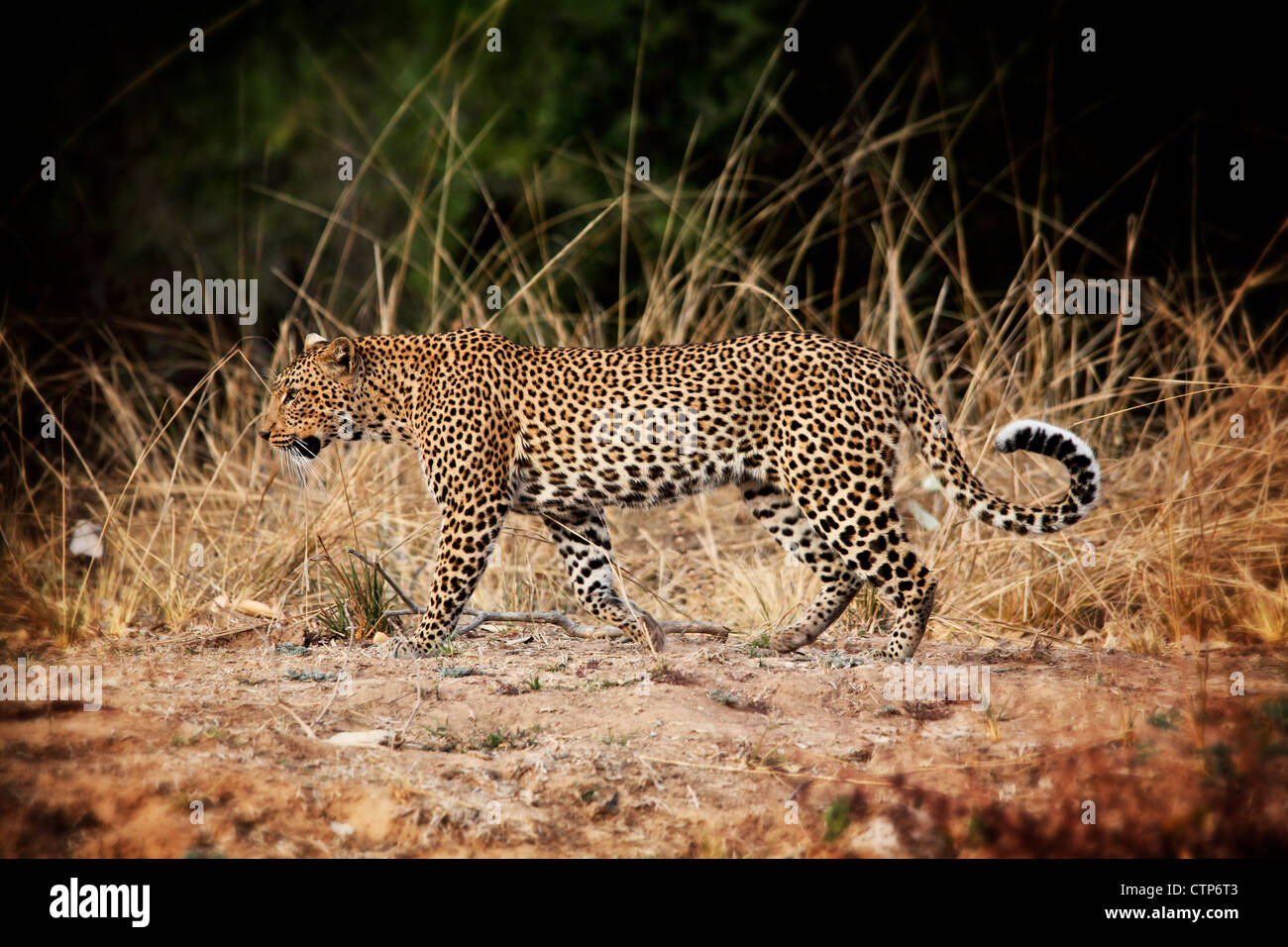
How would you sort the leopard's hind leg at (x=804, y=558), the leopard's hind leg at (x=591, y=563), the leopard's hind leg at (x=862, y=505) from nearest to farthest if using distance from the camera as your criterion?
1. the leopard's hind leg at (x=862, y=505)
2. the leopard's hind leg at (x=804, y=558)
3. the leopard's hind leg at (x=591, y=563)

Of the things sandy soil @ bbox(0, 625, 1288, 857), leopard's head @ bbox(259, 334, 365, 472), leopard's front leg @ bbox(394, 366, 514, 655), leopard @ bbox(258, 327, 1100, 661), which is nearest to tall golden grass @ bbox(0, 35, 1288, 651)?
leopard's head @ bbox(259, 334, 365, 472)

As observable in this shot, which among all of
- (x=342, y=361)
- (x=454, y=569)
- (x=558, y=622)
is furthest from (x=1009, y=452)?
(x=342, y=361)

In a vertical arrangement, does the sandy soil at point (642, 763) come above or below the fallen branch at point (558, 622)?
below

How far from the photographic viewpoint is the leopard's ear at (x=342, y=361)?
6.95m

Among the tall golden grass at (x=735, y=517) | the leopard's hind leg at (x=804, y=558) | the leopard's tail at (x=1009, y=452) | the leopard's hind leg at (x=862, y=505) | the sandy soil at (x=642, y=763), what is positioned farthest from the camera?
the tall golden grass at (x=735, y=517)

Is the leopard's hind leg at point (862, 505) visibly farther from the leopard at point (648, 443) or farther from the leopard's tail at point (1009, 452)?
the leopard's tail at point (1009, 452)

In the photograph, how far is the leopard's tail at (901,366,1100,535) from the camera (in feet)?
19.7

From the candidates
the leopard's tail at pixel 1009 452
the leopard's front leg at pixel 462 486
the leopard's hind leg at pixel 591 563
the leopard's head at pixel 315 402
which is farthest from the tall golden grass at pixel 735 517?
the leopard's tail at pixel 1009 452

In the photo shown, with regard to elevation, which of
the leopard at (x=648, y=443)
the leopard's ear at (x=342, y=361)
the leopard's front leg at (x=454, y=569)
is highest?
the leopard's ear at (x=342, y=361)

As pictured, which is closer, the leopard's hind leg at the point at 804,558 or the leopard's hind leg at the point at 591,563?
the leopard's hind leg at the point at 804,558

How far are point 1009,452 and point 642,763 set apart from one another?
7.00 ft

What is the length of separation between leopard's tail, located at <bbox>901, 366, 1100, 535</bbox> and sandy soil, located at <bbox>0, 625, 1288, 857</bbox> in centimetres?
73

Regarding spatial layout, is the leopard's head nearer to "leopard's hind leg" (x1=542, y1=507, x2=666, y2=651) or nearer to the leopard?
the leopard

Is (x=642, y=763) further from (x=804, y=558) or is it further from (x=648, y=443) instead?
(x=804, y=558)
